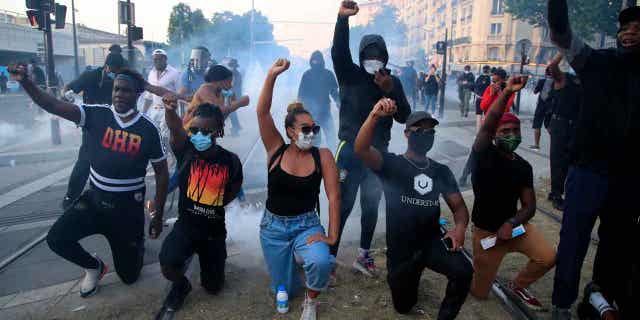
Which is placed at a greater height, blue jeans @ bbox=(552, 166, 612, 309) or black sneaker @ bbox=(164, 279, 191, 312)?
blue jeans @ bbox=(552, 166, 612, 309)

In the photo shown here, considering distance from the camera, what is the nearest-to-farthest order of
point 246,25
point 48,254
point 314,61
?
point 48,254
point 314,61
point 246,25

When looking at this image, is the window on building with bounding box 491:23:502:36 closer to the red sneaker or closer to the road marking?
the road marking

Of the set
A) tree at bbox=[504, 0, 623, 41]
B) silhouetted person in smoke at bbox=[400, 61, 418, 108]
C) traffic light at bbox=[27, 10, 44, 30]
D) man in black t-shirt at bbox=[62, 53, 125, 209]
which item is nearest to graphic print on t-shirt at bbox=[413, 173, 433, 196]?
man in black t-shirt at bbox=[62, 53, 125, 209]

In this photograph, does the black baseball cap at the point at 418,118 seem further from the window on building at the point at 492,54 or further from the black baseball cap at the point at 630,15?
the window on building at the point at 492,54

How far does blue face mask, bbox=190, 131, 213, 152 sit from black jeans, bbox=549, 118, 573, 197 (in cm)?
423

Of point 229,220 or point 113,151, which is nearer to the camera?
point 113,151

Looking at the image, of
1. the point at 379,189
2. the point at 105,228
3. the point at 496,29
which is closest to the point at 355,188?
the point at 379,189

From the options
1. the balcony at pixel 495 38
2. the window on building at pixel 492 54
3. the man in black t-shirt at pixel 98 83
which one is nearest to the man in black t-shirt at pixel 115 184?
the man in black t-shirt at pixel 98 83

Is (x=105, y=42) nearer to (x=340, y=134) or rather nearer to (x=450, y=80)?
(x=450, y=80)

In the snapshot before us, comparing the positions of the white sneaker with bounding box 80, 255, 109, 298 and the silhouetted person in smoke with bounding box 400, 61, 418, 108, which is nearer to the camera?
the white sneaker with bounding box 80, 255, 109, 298

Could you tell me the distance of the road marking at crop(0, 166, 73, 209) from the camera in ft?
20.1

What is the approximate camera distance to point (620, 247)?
3076 mm

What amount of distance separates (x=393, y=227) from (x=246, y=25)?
Answer: 65.5 m

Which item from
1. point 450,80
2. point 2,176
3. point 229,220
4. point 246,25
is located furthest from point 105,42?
point 229,220
